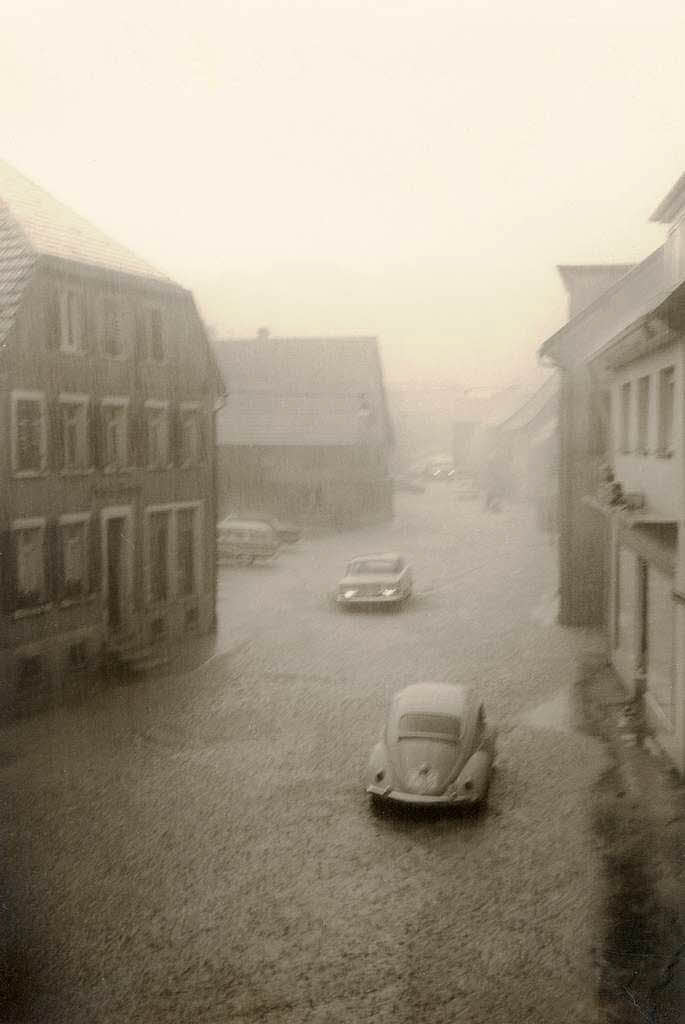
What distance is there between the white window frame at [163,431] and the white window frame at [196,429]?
348mm

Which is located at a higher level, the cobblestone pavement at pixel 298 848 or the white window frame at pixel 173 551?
the white window frame at pixel 173 551

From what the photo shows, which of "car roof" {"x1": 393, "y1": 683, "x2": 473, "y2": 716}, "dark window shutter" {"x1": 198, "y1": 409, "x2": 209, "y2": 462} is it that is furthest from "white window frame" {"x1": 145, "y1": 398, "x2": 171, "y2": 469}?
"car roof" {"x1": 393, "y1": 683, "x2": 473, "y2": 716}

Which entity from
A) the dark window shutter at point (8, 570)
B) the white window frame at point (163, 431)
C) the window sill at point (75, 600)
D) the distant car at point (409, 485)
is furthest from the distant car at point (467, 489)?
the dark window shutter at point (8, 570)

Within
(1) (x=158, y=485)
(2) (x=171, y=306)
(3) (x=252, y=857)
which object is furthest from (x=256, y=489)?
(3) (x=252, y=857)

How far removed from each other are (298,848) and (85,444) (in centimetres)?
690

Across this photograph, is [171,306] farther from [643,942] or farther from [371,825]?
[643,942]

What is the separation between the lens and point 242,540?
2042 cm

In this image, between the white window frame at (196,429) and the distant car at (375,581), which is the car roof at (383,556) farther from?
the white window frame at (196,429)

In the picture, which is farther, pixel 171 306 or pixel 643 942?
pixel 171 306

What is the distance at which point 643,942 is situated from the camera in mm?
8398

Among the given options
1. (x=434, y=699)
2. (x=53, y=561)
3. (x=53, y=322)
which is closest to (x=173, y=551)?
(x=53, y=561)

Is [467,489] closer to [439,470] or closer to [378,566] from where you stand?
[378,566]

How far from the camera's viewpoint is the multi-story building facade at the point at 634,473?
39.3 ft

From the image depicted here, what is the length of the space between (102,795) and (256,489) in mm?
7150
